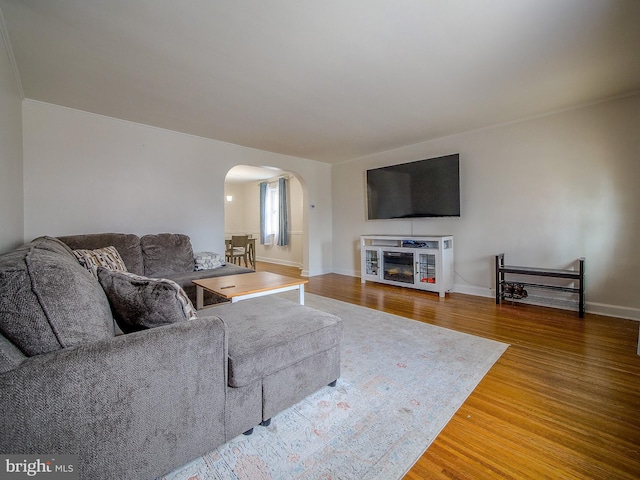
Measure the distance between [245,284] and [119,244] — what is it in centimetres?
173

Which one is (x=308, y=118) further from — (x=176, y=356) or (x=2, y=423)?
(x=2, y=423)

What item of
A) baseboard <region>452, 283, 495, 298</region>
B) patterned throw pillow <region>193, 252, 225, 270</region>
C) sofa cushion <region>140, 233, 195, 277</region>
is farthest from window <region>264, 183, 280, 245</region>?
baseboard <region>452, 283, 495, 298</region>

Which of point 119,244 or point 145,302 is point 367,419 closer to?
point 145,302

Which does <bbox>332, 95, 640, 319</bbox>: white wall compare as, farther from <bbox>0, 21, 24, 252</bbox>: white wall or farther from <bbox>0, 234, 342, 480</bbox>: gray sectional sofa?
<bbox>0, 21, 24, 252</bbox>: white wall

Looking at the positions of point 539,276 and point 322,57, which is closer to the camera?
point 322,57

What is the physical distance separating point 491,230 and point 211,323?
399 cm

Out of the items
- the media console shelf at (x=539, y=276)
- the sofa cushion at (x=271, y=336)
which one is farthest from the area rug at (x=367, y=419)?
the media console shelf at (x=539, y=276)

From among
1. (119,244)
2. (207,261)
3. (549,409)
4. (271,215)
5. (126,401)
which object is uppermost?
(271,215)

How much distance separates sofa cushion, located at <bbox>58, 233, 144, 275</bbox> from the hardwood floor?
3.24 meters

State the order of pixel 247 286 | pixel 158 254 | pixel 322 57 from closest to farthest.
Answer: pixel 322 57, pixel 247 286, pixel 158 254

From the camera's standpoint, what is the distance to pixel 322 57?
85.4 inches

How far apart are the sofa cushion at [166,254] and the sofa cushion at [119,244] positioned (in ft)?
0.27

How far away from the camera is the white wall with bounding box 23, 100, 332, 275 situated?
300cm

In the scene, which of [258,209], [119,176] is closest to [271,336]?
[119,176]
